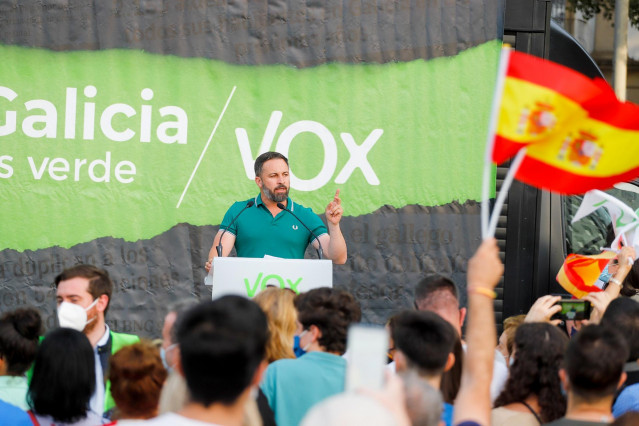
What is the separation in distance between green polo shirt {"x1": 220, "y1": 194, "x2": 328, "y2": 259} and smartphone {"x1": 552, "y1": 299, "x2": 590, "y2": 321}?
1533mm

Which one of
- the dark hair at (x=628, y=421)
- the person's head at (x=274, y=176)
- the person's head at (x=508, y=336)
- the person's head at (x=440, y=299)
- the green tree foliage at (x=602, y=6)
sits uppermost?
the green tree foliage at (x=602, y=6)

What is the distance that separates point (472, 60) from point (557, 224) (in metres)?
1.24

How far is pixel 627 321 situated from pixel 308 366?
1.32 meters

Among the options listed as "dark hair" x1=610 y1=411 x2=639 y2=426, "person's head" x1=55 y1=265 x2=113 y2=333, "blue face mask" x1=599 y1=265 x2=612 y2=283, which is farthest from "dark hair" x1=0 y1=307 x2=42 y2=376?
"blue face mask" x1=599 y1=265 x2=612 y2=283

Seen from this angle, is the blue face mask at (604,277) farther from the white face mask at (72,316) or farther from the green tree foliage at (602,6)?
the green tree foliage at (602,6)

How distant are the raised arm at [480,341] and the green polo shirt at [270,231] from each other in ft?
9.05

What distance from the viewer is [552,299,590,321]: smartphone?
13.7ft

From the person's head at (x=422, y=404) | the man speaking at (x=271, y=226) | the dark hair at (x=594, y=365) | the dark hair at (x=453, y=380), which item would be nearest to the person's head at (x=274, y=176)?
the man speaking at (x=271, y=226)

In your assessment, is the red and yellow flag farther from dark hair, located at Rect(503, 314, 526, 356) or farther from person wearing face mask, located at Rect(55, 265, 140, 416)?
person wearing face mask, located at Rect(55, 265, 140, 416)

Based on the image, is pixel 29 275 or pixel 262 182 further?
pixel 29 275

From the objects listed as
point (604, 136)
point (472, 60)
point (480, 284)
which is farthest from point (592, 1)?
point (480, 284)

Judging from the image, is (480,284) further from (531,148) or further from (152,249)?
(152,249)

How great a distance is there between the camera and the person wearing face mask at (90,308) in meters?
3.84

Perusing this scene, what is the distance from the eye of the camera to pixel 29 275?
18.3 feet
